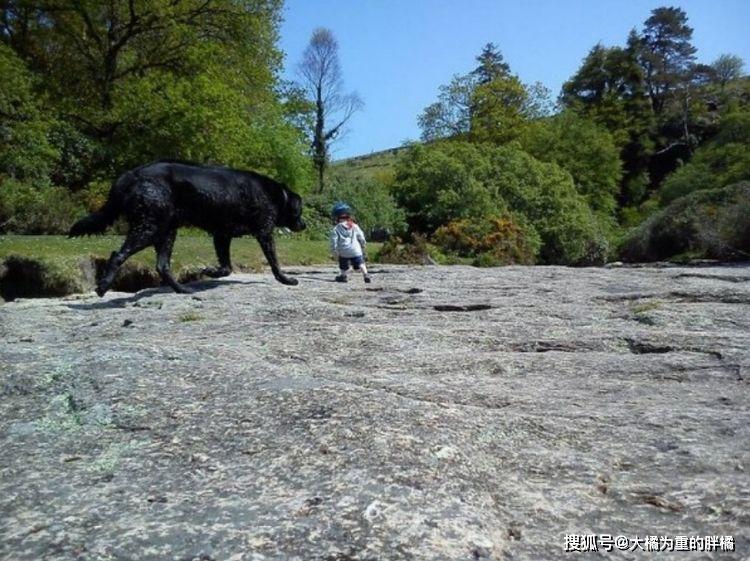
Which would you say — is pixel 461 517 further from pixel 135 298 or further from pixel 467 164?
pixel 467 164

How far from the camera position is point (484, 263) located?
89.6ft

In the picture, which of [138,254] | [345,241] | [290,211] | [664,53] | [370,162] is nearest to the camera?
[290,211]

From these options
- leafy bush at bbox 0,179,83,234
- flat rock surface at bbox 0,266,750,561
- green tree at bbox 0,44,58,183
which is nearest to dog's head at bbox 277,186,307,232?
flat rock surface at bbox 0,266,750,561

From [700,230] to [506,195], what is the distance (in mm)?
11383

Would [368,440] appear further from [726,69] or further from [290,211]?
[726,69]

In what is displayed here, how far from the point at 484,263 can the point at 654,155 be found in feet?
161

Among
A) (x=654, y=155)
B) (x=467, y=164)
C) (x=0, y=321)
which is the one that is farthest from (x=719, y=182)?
(x=0, y=321)

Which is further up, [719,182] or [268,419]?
[719,182]

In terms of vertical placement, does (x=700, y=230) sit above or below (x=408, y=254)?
above

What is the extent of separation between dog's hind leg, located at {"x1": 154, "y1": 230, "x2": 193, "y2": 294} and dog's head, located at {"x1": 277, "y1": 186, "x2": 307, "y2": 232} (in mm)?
2266

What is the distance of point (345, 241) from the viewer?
1273cm

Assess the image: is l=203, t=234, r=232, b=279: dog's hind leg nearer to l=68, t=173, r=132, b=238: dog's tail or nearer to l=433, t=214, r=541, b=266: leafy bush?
l=68, t=173, r=132, b=238: dog's tail

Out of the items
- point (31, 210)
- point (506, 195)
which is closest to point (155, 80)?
point (31, 210)

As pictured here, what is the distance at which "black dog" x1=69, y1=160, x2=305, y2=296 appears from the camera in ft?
32.1
